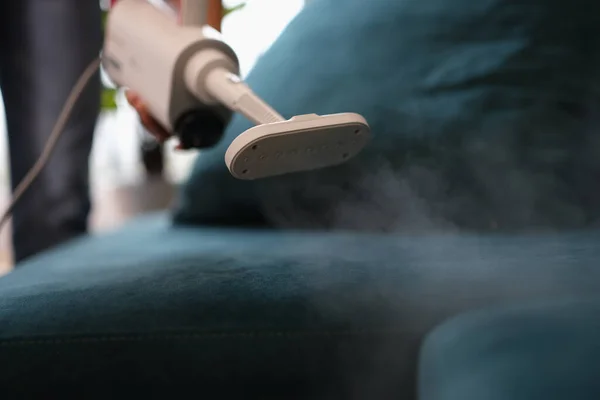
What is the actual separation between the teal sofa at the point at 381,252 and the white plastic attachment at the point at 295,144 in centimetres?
8

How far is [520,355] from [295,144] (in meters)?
0.24

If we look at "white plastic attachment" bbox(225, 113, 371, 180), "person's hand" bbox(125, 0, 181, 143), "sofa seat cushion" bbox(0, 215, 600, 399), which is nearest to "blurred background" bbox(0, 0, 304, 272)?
"person's hand" bbox(125, 0, 181, 143)

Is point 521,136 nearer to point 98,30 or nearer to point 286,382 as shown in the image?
point 286,382

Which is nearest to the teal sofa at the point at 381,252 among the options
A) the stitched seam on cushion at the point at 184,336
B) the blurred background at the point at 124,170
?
the stitched seam on cushion at the point at 184,336

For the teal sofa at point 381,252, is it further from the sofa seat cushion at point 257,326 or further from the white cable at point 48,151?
the white cable at point 48,151

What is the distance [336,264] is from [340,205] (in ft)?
0.73

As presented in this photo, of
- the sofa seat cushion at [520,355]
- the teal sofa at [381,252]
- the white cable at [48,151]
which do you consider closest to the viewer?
the sofa seat cushion at [520,355]

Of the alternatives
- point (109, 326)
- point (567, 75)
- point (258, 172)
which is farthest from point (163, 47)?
point (567, 75)

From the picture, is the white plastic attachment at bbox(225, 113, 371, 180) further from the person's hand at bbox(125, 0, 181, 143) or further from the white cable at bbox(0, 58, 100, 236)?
the white cable at bbox(0, 58, 100, 236)

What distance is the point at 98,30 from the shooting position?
39.5 inches

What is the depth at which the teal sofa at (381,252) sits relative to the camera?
37 centimetres

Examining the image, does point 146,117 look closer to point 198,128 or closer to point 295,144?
point 198,128

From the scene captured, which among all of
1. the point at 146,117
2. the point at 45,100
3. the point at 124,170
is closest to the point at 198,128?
the point at 146,117

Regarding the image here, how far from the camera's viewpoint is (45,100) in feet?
3.02
